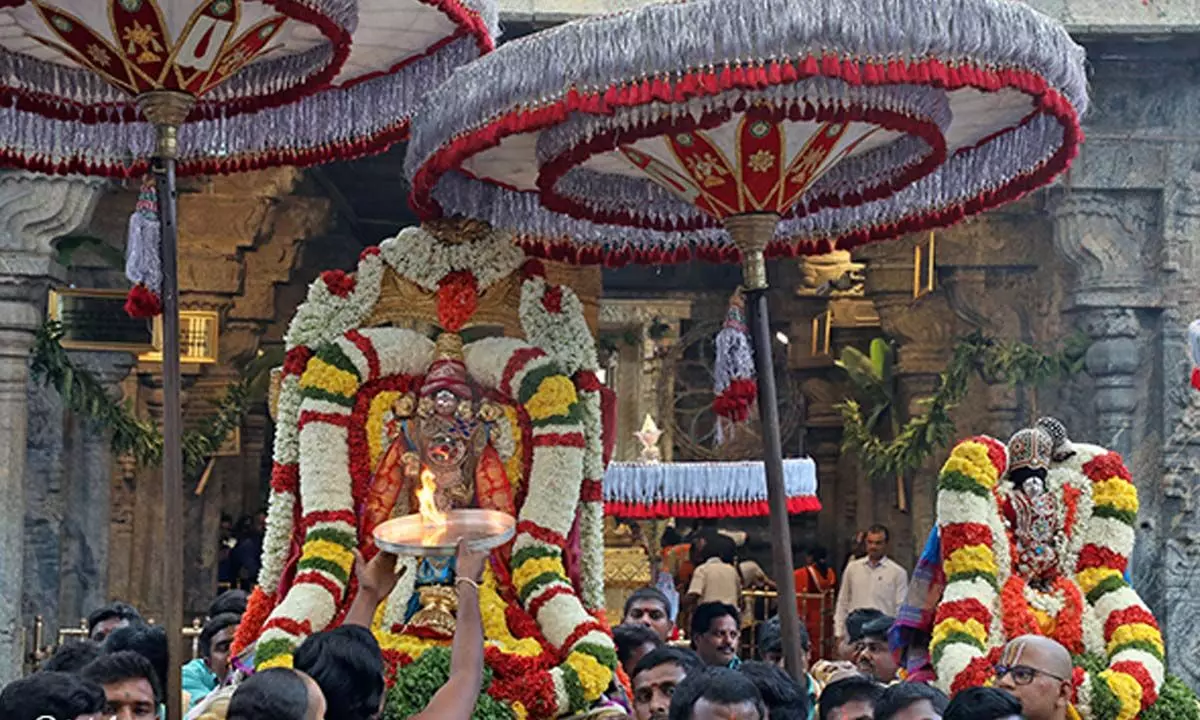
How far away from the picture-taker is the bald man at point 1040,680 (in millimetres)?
5973

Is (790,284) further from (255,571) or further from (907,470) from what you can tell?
(255,571)

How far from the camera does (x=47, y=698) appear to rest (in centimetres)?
470

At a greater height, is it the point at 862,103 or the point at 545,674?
the point at 862,103

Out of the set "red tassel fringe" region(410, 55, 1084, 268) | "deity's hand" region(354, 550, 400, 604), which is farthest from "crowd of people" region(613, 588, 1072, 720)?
"red tassel fringe" region(410, 55, 1084, 268)

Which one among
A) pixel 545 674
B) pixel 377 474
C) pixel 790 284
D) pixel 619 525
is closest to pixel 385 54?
pixel 377 474

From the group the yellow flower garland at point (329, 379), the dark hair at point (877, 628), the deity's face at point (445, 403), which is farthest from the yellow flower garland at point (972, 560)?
the yellow flower garland at point (329, 379)

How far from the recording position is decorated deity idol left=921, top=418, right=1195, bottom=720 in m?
7.09

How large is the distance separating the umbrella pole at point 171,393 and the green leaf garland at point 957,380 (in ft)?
29.1

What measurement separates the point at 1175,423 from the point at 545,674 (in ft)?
26.7

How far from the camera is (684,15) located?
6.20m

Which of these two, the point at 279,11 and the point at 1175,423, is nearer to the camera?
the point at 279,11

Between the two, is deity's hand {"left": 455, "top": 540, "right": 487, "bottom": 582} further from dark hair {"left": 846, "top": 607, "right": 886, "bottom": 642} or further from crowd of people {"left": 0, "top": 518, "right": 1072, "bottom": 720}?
dark hair {"left": 846, "top": 607, "right": 886, "bottom": 642}

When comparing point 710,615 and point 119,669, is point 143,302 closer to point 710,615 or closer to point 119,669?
point 119,669

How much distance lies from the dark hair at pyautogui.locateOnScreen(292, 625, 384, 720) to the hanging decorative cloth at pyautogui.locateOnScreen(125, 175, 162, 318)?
2.26 metres
